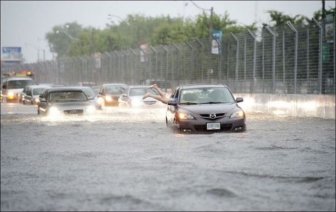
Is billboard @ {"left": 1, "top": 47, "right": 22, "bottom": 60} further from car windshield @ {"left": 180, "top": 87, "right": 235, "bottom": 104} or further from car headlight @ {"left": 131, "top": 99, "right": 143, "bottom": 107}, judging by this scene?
car windshield @ {"left": 180, "top": 87, "right": 235, "bottom": 104}

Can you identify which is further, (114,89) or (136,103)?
(114,89)

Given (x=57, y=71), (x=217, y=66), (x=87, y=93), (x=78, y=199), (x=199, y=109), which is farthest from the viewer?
(x=57, y=71)

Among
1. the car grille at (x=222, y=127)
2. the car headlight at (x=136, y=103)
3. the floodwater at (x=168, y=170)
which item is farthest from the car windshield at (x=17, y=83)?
the car grille at (x=222, y=127)

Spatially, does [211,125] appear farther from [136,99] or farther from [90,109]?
[136,99]

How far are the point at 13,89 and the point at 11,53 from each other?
109 metres

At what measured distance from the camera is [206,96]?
20.6 meters

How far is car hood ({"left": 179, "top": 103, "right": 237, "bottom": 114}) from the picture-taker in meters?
18.9

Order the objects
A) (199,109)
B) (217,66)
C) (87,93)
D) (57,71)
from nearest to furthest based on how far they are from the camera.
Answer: (199,109) → (87,93) → (217,66) → (57,71)

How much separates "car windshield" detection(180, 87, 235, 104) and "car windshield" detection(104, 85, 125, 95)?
2195 cm

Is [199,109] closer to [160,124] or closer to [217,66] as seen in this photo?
[160,124]

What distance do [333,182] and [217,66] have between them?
2918cm

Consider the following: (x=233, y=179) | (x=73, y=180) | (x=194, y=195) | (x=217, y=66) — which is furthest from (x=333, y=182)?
(x=217, y=66)

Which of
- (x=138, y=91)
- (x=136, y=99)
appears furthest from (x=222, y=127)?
(x=138, y=91)

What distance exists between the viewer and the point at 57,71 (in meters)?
94.8
